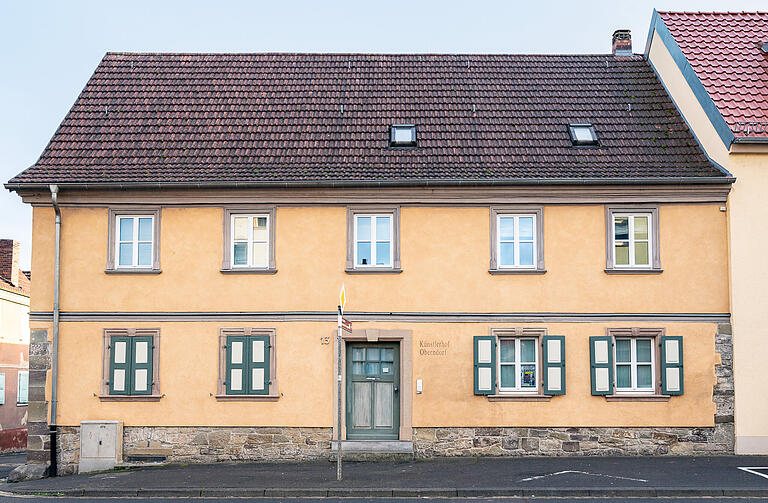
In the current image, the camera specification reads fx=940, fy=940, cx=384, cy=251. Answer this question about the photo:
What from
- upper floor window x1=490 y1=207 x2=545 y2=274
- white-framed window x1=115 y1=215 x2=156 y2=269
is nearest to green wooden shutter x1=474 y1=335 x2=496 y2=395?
upper floor window x1=490 y1=207 x2=545 y2=274

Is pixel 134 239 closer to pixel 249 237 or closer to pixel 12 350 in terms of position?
pixel 249 237

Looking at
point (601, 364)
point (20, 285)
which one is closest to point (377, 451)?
point (601, 364)

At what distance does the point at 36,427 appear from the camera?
18.5 metres

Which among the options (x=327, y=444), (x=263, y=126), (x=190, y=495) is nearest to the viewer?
(x=190, y=495)

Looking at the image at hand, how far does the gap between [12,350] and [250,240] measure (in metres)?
21.1

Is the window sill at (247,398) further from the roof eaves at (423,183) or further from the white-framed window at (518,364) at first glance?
the white-framed window at (518,364)

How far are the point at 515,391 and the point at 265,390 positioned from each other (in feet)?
16.3

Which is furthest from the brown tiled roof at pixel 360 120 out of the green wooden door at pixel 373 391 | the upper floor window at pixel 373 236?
the green wooden door at pixel 373 391

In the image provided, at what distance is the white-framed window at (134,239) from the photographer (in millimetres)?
19078

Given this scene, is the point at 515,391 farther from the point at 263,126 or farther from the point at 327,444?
the point at 263,126

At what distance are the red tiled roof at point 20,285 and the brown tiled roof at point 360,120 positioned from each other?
1602 centimetres

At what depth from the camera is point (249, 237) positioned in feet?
62.5

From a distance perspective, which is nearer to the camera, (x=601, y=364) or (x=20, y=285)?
(x=601, y=364)

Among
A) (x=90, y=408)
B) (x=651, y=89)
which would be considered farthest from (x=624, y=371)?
(x=90, y=408)
